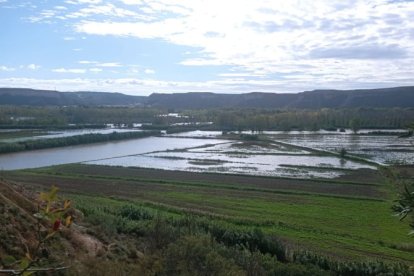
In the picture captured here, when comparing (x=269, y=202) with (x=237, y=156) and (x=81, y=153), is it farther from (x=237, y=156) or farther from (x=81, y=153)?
(x=81, y=153)

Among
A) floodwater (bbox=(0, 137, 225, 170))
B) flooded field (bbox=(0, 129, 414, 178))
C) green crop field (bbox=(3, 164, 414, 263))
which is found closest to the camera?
green crop field (bbox=(3, 164, 414, 263))

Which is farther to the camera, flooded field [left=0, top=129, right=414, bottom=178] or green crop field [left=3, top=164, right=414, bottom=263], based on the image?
flooded field [left=0, top=129, right=414, bottom=178]

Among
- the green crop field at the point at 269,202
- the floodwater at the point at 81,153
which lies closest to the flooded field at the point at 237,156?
the floodwater at the point at 81,153

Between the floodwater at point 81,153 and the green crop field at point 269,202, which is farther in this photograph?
the floodwater at point 81,153

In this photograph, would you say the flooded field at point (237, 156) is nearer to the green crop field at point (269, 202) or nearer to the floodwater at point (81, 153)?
the floodwater at point (81, 153)

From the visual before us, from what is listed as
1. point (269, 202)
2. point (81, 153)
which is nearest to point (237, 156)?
point (81, 153)

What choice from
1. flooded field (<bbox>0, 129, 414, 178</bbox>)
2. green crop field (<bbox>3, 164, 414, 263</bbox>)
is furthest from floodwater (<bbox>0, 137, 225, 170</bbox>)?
green crop field (<bbox>3, 164, 414, 263</bbox>)

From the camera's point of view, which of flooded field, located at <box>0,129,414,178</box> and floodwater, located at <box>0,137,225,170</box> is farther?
floodwater, located at <box>0,137,225,170</box>

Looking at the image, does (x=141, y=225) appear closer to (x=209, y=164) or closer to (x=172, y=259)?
(x=172, y=259)

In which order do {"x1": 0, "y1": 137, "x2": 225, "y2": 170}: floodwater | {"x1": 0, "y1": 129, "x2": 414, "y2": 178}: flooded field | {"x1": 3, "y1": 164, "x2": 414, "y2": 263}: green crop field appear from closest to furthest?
{"x1": 3, "y1": 164, "x2": 414, "y2": 263}: green crop field, {"x1": 0, "y1": 129, "x2": 414, "y2": 178}: flooded field, {"x1": 0, "y1": 137, "x2": 225, "y2": 170}: floodwater

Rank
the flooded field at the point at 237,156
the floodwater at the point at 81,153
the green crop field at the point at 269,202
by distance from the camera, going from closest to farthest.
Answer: the green crop field at the point at 269,202
the flooded field at the point at 237,156
the floodwater at the point at 81,153

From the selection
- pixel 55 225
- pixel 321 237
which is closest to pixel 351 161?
pixel 321 237

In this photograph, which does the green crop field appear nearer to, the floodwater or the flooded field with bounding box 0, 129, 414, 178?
the flooded field with bounding box 0, 129, 414, 178

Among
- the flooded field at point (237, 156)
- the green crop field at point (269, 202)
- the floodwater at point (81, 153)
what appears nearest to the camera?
the green crop field at point (269, 202)
